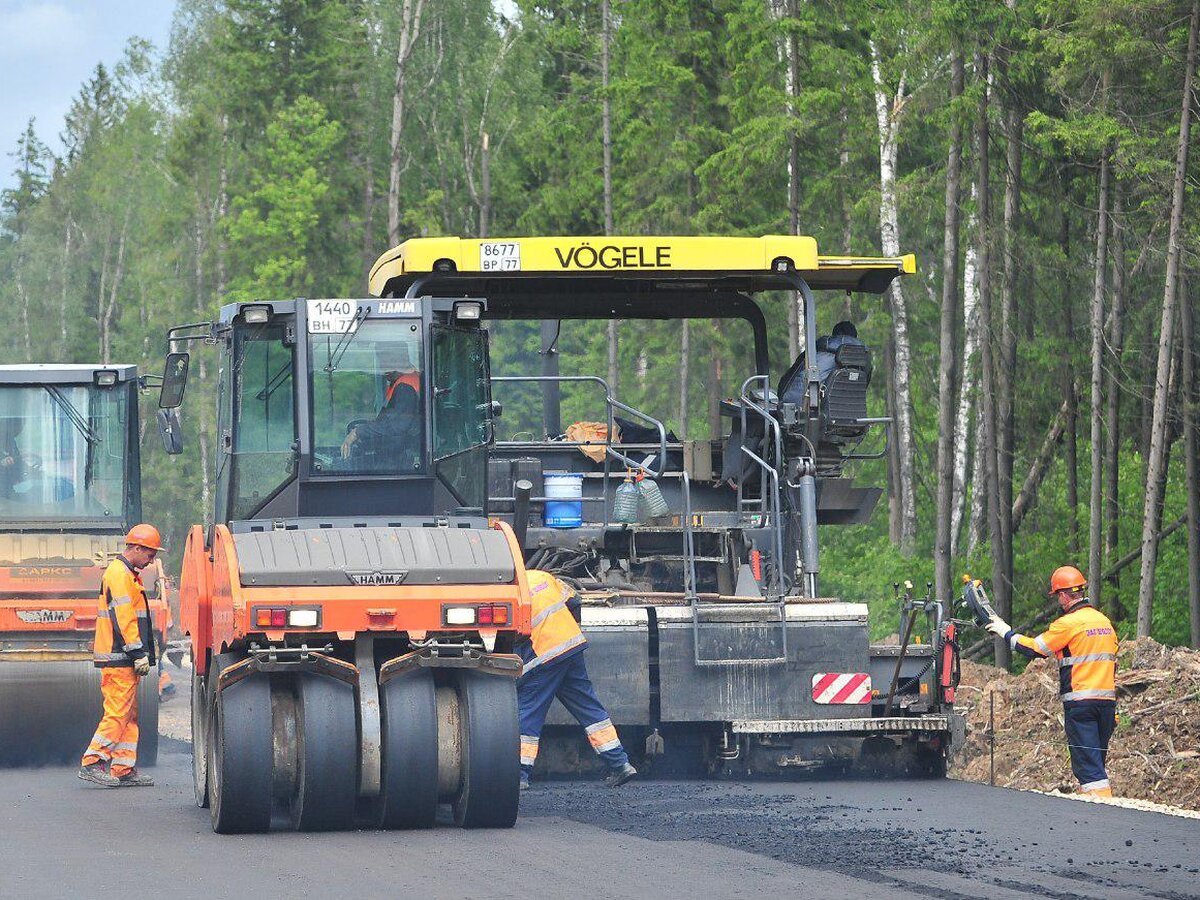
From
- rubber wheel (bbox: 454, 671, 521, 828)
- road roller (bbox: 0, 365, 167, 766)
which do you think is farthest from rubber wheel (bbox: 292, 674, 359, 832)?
road roller (bbox: 0, 365, 167, 766)

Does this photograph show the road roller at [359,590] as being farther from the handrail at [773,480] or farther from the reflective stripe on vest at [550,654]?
the handrail at [773,480]

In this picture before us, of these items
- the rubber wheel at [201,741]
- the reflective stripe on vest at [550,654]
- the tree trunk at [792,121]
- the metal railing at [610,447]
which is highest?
the tree trunk at [792,121]

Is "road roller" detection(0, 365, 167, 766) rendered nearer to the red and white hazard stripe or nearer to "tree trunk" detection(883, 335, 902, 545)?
the red and white hazard stripe

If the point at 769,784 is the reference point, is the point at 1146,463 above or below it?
above

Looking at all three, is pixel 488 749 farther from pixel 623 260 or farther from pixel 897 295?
pixel 897 295

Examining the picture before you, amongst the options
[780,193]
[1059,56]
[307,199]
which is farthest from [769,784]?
[307,199]

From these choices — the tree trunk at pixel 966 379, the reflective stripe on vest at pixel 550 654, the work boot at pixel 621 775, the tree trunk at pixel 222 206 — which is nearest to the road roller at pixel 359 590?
the reflective stripe on vest at pixel 550 654

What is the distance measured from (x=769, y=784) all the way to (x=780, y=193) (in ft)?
73.9

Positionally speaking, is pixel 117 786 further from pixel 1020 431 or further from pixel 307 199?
pixel 307 199

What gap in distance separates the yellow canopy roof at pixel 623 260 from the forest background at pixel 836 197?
10200 millimetres

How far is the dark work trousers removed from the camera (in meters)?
11.6

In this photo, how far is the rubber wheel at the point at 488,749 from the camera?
9.43m

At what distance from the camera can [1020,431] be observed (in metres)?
31.5

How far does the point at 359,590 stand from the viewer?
940 centimetres
